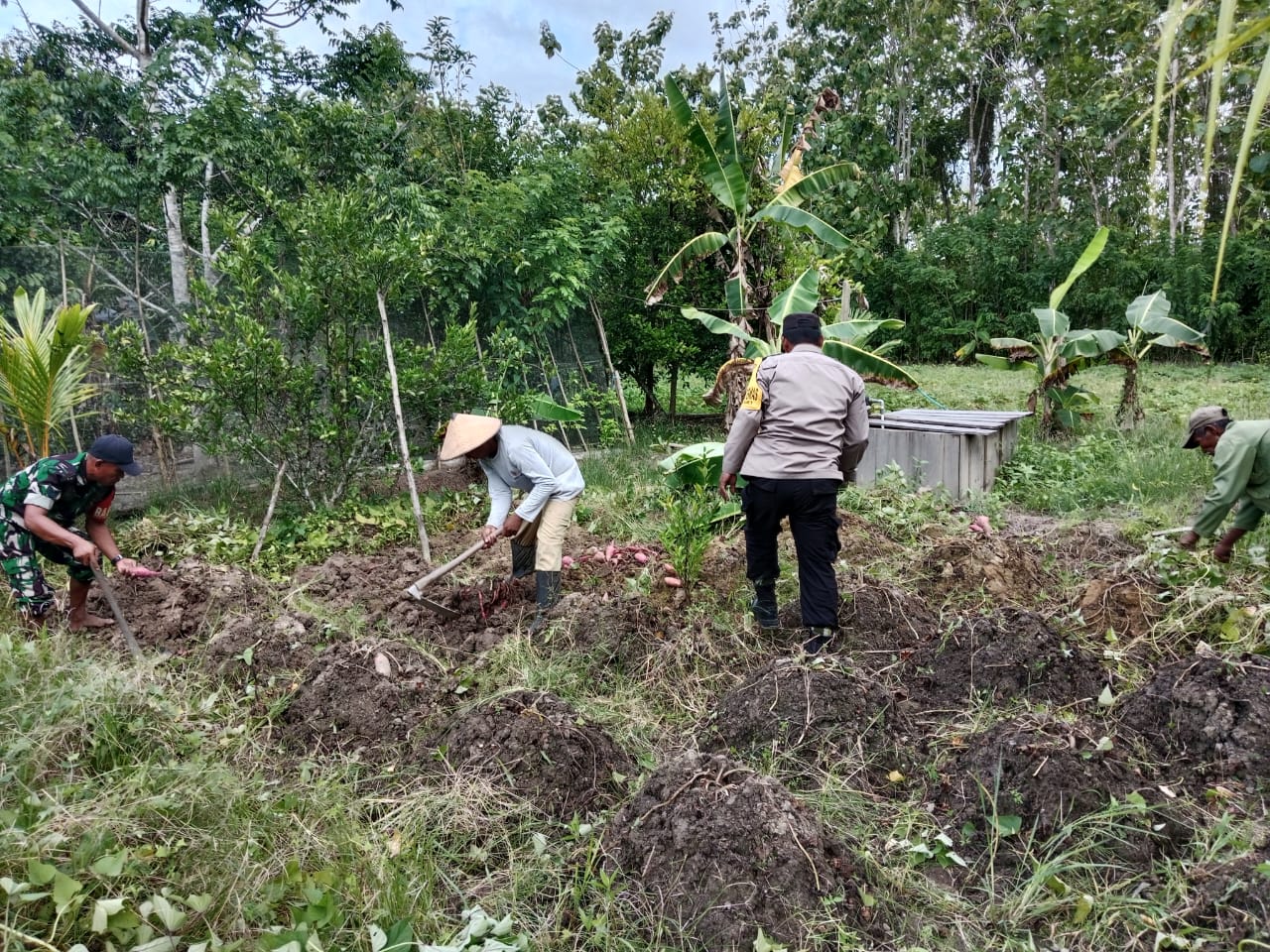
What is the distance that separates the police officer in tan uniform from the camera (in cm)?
415

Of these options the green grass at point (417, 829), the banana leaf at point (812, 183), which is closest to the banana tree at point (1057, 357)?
the banana leaf at point (812, 183)

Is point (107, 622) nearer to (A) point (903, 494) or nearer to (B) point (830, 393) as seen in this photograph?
(B) point (830, 393)

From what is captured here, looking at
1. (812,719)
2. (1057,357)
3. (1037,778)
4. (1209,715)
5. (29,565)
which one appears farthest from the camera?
(1057,357)

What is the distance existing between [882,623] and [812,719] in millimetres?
1251

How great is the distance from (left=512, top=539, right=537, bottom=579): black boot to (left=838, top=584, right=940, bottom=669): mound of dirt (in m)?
2.01

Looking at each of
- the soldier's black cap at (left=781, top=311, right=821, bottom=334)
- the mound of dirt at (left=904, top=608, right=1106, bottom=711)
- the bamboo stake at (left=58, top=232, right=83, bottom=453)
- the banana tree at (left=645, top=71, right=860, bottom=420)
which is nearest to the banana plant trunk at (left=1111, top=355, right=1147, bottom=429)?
the banana tree at (left=645, top=71, right=860, bottom=420)

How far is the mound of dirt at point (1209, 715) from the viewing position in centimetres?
298

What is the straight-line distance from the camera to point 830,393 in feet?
13.7

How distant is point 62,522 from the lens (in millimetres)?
4672

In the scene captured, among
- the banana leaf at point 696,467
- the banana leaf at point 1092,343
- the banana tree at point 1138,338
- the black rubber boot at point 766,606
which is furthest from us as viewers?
the banana tree at point 1138,338

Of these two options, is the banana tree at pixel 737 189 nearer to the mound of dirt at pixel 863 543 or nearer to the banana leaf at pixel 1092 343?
the mound of dirt at pixel 863 543

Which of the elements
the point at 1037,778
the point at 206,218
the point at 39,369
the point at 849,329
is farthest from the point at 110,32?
the point at 1037,778

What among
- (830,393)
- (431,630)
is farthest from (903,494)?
(431,630)

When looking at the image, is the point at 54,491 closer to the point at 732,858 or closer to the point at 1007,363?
the point at 732,858
